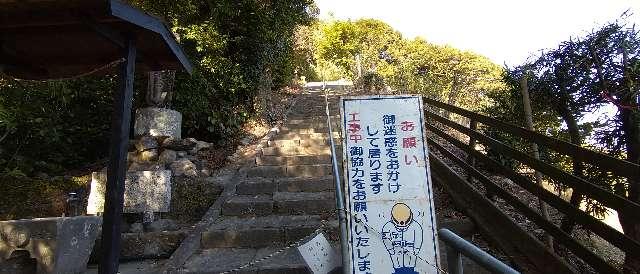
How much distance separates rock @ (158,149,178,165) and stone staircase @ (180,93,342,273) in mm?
1328

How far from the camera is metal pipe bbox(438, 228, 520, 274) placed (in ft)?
4.80

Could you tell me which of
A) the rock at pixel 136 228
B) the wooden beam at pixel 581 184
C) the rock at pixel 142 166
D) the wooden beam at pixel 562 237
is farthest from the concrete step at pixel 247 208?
the wooden beam at pixel 581 184

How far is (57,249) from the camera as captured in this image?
3.78 m

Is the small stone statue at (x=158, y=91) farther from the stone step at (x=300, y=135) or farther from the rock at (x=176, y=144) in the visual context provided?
the stone step at (x=300, y=135)

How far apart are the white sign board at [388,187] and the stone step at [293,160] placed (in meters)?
3.62

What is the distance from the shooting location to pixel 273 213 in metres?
5.48

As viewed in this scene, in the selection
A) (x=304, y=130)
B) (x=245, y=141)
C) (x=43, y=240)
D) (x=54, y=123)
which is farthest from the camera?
(x=304, y=130)

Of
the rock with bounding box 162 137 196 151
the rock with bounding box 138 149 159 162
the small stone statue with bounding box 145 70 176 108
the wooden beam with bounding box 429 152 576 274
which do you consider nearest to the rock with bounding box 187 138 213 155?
the rock with bounding box 162 137 196 151

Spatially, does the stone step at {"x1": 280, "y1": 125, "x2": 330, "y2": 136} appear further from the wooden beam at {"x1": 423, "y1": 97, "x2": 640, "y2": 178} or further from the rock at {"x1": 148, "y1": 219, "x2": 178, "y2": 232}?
the wooden beam at {"x1": 423, "y1": 97, "x2": 640, "y2": 178}

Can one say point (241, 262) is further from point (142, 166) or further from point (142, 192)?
point (142, 166)

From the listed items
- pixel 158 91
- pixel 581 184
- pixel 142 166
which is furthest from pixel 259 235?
pixel 158 91

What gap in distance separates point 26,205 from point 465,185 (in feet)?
19.8

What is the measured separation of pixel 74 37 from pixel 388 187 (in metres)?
3.18

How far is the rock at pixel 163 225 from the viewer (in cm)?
521
